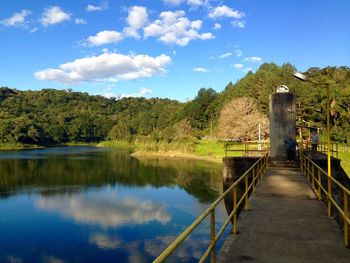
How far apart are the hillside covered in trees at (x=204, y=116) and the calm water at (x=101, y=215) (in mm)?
11156

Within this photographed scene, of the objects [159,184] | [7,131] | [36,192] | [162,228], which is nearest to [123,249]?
[162,228]

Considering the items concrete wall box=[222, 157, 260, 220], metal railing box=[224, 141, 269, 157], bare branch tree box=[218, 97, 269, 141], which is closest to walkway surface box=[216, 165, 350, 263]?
concrete wall box=[222, 157, 260, 220]

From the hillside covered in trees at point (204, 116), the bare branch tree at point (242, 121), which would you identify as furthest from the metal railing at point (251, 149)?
the hillside covered in trees at point (204, 116)

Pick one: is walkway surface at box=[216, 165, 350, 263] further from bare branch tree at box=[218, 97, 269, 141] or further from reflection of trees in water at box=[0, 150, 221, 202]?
bare branch tree at box=[218, 97, 269, 141]

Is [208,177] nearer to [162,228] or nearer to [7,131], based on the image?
[162,228]

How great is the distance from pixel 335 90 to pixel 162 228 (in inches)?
2084

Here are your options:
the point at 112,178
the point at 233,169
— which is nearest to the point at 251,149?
the point at 112,178

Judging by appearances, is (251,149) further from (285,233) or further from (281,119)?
(285,233)

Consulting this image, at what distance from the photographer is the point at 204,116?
4483 inches

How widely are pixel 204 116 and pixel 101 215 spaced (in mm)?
90371

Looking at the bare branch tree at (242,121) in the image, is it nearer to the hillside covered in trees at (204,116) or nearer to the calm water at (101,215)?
the hillside covered in trees at (204,116)

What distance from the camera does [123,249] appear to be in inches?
714

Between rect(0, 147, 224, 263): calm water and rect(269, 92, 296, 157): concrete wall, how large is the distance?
6462 millimetres

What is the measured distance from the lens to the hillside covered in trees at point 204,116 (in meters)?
63.3
